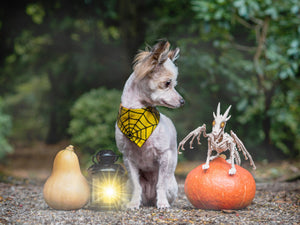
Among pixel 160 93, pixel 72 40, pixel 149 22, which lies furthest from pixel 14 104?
pixel 160 93

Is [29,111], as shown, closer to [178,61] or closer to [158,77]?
[178,61]

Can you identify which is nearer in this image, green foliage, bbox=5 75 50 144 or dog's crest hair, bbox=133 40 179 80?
dog's crest hair, bbox=133 40 179 80

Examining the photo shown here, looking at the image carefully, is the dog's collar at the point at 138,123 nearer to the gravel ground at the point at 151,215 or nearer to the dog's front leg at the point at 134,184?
the dog's front leg at the point at 134,184

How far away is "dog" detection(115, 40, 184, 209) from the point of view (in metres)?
3.38

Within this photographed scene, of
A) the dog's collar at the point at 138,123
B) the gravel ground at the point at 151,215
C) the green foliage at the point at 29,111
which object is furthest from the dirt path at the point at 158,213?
the green foliage at the point at 29,111

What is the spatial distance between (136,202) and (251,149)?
5.65m

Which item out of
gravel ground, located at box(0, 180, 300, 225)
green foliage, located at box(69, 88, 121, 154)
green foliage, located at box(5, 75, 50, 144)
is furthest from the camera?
green foliage, located at box(5, 75, 50, 144)

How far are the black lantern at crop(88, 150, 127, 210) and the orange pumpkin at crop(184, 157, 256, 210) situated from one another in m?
0.72

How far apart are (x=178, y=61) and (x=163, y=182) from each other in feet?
13.8

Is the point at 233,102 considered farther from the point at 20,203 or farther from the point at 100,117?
the point at 20,203

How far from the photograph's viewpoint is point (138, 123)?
3422 mm

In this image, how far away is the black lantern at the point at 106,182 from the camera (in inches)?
141

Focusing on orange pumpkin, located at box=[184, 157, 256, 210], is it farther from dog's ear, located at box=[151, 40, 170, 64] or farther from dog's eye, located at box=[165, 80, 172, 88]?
dog's ear, located at box=[151, 40, 170, 64]

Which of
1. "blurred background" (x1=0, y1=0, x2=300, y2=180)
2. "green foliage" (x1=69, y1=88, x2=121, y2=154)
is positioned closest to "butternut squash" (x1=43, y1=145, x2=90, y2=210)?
"blurred background" (x1=0, y1=0, x2=300, y2=180)
